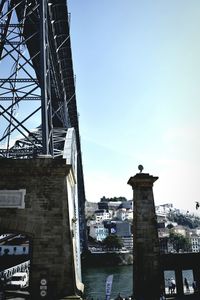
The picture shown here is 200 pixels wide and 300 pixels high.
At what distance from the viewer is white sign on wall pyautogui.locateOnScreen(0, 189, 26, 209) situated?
1027 cm

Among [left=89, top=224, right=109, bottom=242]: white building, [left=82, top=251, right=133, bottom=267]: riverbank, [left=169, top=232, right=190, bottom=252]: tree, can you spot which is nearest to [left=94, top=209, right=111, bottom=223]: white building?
[left=89, top=224, right=109, bottom=242]: white building

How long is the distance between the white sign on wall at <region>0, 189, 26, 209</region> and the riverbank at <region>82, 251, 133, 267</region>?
62094 mm

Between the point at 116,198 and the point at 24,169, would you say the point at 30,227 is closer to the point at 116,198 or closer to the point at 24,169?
the point at 24,169

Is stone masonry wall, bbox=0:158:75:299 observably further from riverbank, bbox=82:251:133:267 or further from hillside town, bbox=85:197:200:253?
hillside town, bbox=85:197:200:253

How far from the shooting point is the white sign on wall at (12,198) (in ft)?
33.7

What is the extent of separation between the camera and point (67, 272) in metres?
9.80

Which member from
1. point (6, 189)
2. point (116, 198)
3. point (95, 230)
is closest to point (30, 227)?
point (6, 189)

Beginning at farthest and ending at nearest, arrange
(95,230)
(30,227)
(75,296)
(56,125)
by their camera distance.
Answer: (95,230)
(56,125)
(30,227)
(75,296)

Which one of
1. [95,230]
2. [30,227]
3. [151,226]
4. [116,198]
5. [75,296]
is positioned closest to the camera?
[75,296]

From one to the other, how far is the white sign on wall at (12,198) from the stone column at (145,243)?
634cm

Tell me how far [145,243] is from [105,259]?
60.7 metres

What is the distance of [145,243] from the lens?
14367 mm

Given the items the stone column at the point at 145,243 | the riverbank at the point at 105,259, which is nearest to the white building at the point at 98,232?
the riverbank at the point at 105,259

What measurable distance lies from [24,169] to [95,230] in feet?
322
